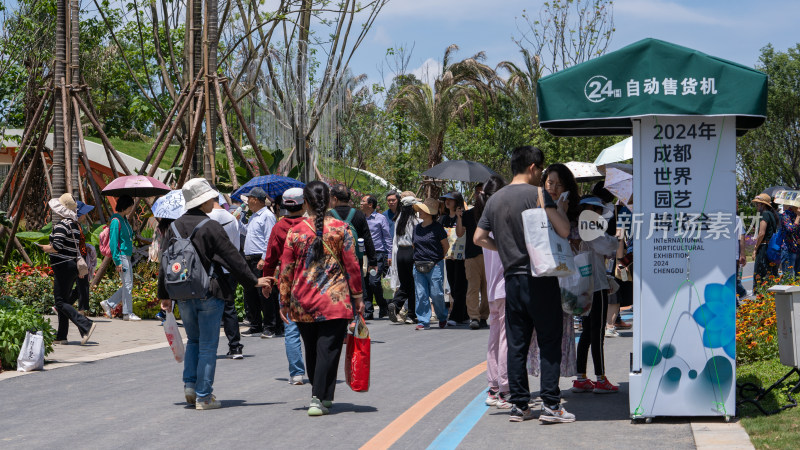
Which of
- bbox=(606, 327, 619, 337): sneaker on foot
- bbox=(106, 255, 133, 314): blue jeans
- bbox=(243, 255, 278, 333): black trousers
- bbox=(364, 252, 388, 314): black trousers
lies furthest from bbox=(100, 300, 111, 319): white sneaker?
bbox=(606, 327, 619, 337): sneaker on foot

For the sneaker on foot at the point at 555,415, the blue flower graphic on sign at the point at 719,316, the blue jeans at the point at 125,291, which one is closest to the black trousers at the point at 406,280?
the blue jeans at the point at 125,291

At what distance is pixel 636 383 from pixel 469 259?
24.2 ft

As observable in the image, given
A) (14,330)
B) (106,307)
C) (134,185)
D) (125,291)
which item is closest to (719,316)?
(14,330)

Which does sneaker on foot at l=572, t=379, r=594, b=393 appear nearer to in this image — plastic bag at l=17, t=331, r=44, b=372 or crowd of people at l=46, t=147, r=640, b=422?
crowd of people at l=46, t=147, r=640, b=422

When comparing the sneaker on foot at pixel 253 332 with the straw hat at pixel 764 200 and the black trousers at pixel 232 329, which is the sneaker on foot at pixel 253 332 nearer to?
the black trousers at pixel 232 329

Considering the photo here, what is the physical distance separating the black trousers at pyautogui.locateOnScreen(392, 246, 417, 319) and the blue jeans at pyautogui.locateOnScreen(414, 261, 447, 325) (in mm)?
495

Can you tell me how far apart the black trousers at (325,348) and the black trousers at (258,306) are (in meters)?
5.31

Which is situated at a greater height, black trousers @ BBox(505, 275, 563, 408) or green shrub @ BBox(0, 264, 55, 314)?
black trousers @ BBox(505, 275, 563, 408)

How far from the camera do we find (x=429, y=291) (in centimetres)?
1466

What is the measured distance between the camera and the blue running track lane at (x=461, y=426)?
6629 millimetres

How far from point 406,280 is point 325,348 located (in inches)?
307

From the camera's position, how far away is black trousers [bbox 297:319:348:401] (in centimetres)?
762

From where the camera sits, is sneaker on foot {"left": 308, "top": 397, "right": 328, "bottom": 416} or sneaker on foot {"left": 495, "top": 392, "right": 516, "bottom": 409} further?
sneaker on foot {"left": 495, "top": 392, "right": 516, "bottom": 409}

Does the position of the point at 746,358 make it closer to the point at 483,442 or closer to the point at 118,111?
the point at 483,442
